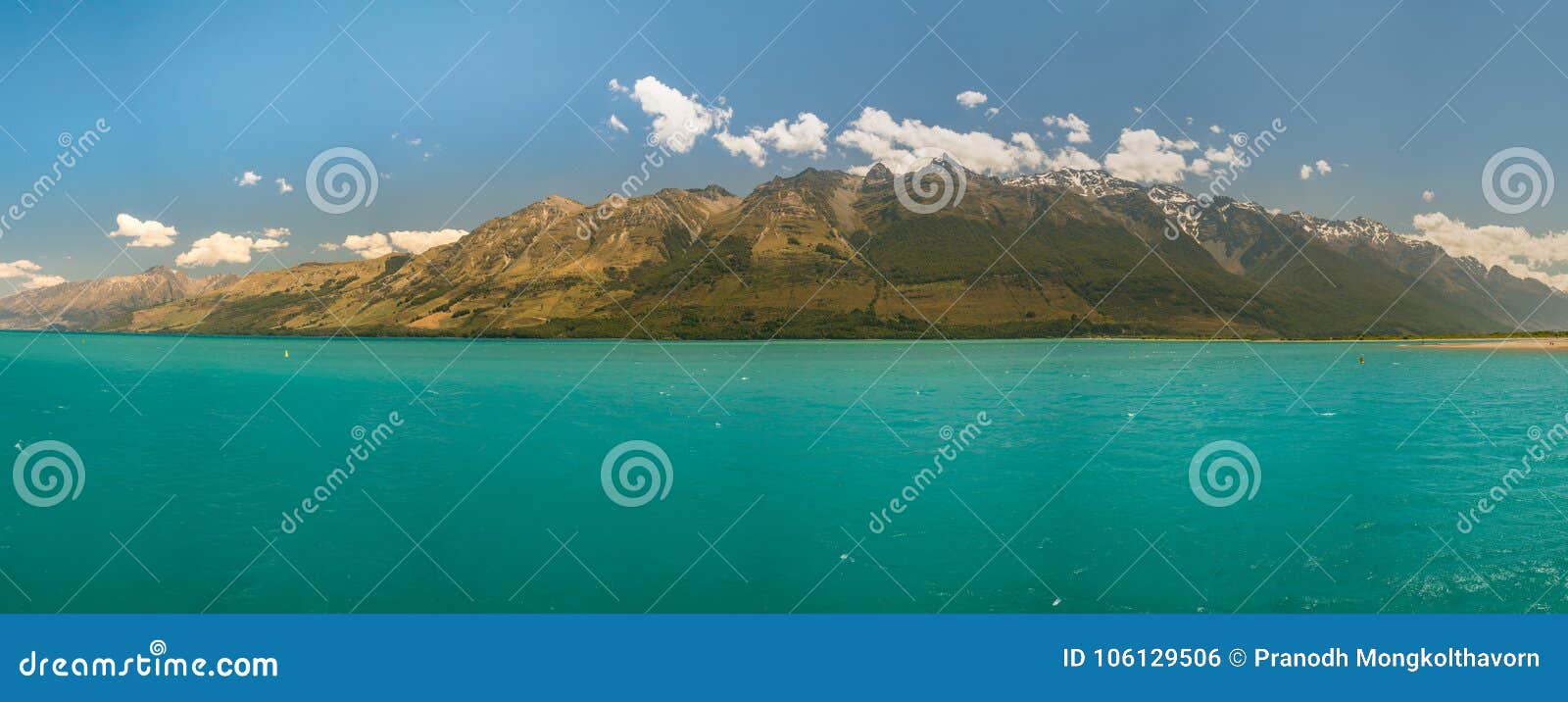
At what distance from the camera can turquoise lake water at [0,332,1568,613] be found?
15.1 metres

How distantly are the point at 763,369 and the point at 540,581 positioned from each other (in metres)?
69.9

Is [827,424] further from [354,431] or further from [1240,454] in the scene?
[354,431]

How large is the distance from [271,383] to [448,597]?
219ft

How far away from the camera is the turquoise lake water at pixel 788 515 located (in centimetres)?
1508

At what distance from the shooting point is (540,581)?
51.1 ft

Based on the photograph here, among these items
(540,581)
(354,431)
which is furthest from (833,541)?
(354,431)

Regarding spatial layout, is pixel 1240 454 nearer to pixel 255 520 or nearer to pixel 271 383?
pixel 255 520

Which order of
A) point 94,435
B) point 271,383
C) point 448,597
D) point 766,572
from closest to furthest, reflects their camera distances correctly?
point 448,597 → point 766,572 → point 94,435 → point 271,383

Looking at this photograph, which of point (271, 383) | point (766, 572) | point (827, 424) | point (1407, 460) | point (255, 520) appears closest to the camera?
point (766, 572)

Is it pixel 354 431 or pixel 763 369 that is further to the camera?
pixel 763 369

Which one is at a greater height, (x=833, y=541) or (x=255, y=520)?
(x=833, y=541)

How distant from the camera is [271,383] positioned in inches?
2633

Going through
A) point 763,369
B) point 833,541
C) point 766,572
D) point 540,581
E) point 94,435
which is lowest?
point 94,435

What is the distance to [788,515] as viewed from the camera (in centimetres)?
2078
